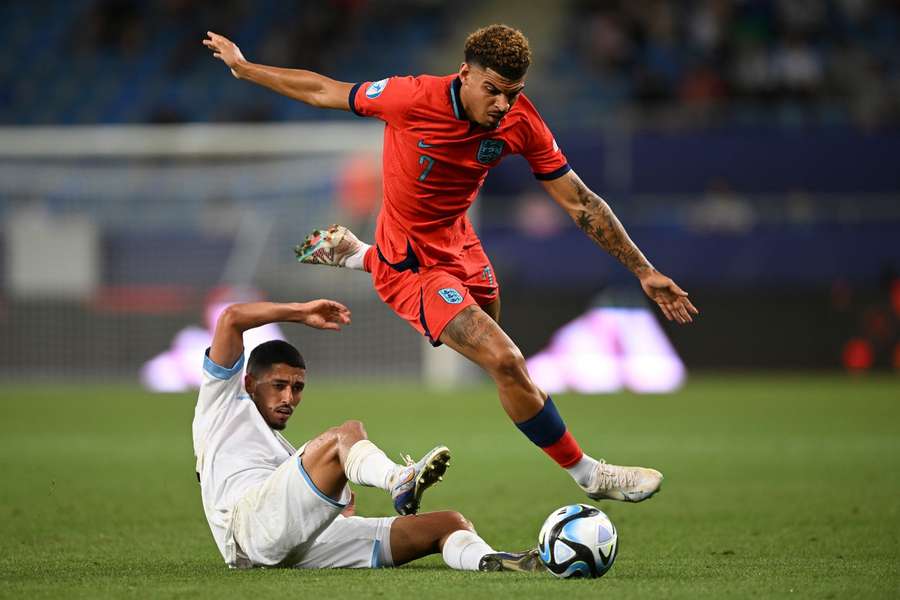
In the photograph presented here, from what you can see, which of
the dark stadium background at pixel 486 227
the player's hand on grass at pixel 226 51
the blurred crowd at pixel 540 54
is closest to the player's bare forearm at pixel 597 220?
the player's hand on grass at pixel 226 51

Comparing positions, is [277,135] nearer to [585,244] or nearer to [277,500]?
[585,244]

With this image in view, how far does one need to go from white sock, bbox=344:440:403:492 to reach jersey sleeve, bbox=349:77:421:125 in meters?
1.90

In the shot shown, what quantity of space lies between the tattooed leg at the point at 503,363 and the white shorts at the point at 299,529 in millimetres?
793

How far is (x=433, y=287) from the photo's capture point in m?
6.83

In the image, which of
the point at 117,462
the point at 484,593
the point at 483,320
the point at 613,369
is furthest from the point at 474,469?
the point at 613,369

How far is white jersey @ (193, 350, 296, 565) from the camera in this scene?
6.22m

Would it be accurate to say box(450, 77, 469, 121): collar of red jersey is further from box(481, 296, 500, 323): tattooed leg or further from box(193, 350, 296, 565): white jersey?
box(193, 350, 296, 565): white jersey

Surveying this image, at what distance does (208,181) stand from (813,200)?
826 cm

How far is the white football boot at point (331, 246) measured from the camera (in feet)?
24.7

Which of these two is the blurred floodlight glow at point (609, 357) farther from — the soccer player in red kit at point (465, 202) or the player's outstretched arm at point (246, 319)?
the player's outstretched arm at point (246, 319)

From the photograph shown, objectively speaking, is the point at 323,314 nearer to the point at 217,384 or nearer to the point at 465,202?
the point at 217,384

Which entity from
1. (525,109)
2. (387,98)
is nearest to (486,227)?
(525,109)

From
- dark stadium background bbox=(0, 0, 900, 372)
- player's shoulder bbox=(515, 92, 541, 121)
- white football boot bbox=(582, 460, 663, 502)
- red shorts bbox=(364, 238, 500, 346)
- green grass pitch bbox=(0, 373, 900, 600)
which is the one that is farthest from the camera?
dark stadium background bbox=(0, 0, 900, 372)

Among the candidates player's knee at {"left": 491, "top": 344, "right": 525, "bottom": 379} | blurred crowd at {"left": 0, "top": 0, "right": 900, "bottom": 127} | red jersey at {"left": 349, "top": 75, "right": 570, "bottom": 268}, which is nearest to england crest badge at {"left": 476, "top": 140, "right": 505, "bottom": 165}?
red jersey at {"left": 349, "top": 75, "right": 570, "bottom": 268}
